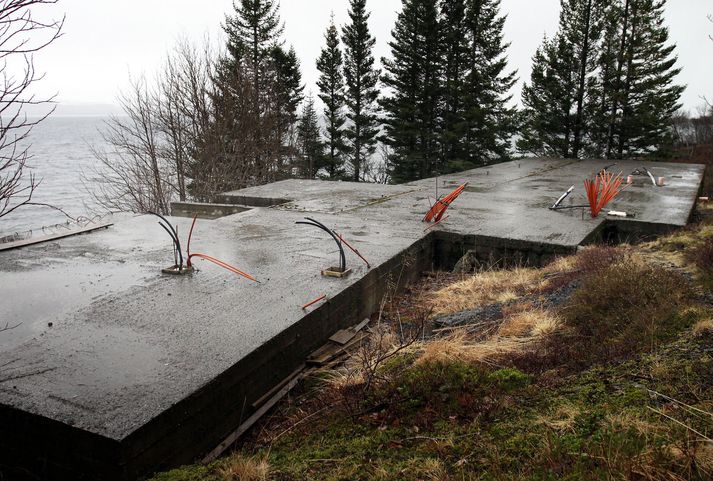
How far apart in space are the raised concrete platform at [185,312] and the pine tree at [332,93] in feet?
80.8

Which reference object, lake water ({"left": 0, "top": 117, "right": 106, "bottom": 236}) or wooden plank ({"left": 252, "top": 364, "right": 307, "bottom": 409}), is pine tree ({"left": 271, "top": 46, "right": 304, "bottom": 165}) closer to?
lake water ({"left": 0, "top": 117, "right": 106, "bottom": 236})

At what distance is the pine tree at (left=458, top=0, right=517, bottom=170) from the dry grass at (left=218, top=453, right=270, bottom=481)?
93.6 feet

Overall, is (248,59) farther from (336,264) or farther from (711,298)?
(711,298)

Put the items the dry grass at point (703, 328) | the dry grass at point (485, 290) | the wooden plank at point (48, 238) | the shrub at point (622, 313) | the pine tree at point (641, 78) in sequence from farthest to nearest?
the pine tree at point (641, 78) < the wooden plank at point (48, 238) < the dry grass at point (485, 290) < the shrub at point (622, 313) < the dry grass at point (703, 328)

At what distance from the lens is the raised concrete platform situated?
3.10 m

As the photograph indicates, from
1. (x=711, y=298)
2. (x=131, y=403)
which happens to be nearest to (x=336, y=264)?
(x=131, y=403)

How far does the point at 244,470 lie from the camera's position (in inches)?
108

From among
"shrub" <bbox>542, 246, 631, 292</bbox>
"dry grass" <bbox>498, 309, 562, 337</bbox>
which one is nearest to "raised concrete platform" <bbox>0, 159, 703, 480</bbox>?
"shrub" <bbox>542, 246, 631, 292</bbox>

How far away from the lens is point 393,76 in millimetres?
32500

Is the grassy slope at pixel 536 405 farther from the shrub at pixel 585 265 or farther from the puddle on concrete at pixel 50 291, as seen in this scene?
the puddle on concrete at pixel 50 291

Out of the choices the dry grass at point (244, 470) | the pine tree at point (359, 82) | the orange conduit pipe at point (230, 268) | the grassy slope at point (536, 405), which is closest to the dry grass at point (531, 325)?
the grassy slope at point (536, 405)

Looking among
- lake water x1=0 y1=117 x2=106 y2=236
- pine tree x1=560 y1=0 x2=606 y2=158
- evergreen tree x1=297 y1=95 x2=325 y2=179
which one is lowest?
lake water x1=0 y1=117 x2=106 y2=236

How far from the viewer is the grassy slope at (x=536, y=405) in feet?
7.51

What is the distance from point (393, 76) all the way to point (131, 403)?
1244 inches
